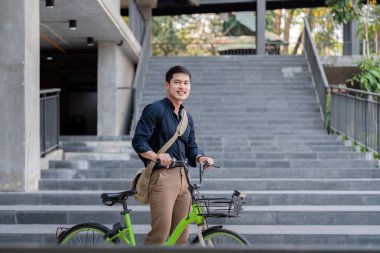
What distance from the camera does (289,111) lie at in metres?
14.7

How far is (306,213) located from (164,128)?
314 cm

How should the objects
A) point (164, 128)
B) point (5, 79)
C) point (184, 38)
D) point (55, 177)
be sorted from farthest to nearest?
point (184, 38), point (55, 177), point (5, 79), point (164, 128)

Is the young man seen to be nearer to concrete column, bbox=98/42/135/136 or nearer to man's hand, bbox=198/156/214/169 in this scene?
man's hand, bbox=198/156/214/169

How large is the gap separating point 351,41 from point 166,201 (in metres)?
17.9

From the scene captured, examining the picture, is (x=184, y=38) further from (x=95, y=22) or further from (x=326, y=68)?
(x=95, y=22)

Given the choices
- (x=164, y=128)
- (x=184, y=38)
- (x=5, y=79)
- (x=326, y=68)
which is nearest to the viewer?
(x=164, y=128)

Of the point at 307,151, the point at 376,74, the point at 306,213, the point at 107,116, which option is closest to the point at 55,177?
the point at 306,213

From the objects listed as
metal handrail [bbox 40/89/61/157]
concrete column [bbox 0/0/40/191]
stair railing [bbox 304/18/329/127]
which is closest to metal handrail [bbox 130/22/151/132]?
metal handrail [bbox 40/89/61/157]

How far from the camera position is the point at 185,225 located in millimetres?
4320

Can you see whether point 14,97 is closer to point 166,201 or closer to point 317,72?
point 166,201

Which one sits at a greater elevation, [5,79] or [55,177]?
[5,79]

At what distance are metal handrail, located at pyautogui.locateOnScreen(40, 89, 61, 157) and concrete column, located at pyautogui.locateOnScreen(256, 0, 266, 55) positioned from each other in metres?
11.6

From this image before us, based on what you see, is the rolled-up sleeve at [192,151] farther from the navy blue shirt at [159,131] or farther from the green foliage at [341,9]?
the green foliage at [341,9]

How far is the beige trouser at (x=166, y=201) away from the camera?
4.38 metres
